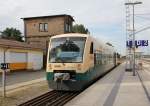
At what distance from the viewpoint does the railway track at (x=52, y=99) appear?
1434 centimetres

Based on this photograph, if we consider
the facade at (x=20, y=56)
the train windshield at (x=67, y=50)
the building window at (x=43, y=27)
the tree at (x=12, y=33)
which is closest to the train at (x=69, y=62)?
the train windshield at (x=67, y=50)

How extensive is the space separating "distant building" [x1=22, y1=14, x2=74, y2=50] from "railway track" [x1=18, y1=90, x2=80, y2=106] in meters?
38.4

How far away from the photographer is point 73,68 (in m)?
17.6

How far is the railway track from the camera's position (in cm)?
1434

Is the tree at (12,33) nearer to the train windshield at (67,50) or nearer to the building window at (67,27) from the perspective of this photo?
the building window at (67,27)

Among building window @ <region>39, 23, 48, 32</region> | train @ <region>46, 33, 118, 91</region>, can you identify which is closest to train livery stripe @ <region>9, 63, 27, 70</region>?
train @ <region>46, 33, 118, 91</region>

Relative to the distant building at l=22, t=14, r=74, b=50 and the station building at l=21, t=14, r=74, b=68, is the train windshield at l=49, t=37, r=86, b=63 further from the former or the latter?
the distant building at l=22, t=14, r=74, b=50

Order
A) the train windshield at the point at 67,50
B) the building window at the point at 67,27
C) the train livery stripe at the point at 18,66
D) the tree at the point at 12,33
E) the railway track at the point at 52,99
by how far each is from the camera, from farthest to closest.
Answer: the tree at the point at 12,33, the building window at the point at 67,27, the train livery stripe at the point at 18,66, the train windshield at the point at 67,50, the railway track at the point at 52,99

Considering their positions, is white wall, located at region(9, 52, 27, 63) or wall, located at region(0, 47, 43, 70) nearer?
wall, located at region(0, 47, 43, 70)

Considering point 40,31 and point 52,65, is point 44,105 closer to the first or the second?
point 52,65

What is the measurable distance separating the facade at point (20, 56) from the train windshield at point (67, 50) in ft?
45.8

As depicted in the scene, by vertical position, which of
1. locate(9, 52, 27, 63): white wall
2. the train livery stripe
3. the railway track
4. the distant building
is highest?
the distant building

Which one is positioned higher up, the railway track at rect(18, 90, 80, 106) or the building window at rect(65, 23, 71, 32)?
the building window at rect(65, 23, 71, 32)

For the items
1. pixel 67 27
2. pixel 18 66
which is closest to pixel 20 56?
pixel 18 66
